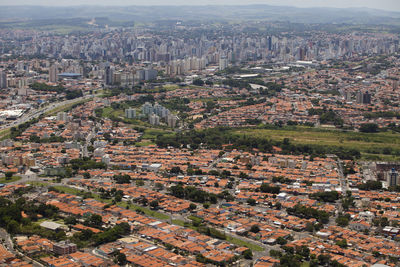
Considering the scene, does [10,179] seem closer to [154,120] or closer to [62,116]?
Result: [62,116]

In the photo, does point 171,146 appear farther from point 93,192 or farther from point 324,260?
point 324,260

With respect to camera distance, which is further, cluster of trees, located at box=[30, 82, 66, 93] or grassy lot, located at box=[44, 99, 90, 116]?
cluster of trees, located at box=[30, 82, 66, 93]

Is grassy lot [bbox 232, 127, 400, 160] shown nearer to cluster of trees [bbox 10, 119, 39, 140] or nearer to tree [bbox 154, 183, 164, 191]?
tree [bbox 154, 183, 164, 191]

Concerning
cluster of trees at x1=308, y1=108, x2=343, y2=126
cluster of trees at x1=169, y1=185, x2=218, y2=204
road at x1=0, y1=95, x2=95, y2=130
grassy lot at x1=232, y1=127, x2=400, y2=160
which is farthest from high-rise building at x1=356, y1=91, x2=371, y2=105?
cluster of trees at x1=169, y1=185, x2=218, y2=204

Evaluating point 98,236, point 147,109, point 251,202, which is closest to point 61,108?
point 147,109

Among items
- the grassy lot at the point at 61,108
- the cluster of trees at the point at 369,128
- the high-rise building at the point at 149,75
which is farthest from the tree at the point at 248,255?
the high-rise building at the point at 149,75

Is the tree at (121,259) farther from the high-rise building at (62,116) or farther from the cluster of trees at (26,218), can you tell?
the high-rise building at (62,116)
